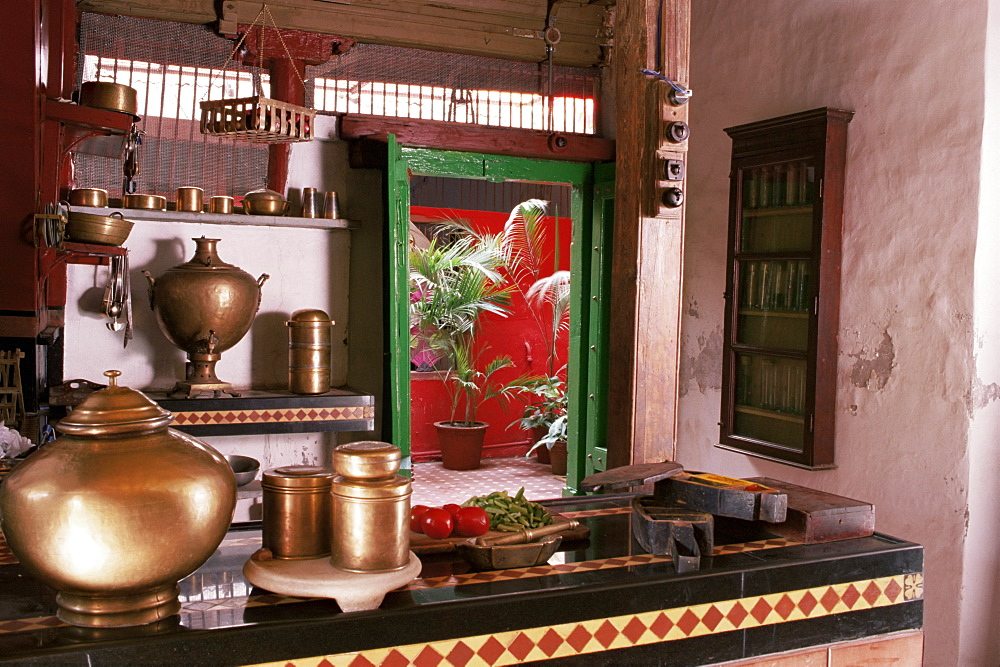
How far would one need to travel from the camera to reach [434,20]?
210 inches

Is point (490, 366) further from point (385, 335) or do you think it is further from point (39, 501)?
point (39, 501)

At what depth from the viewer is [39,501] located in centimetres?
144

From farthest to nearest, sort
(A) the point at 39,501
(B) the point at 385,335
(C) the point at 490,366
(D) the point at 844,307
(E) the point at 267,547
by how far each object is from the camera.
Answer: (C) the point at 490,366
(B) the point at 385,335
(D) the point at 844,307
(E) the point at 267,547
(A) the point at 39,501

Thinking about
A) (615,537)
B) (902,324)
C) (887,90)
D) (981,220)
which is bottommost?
(615,537)

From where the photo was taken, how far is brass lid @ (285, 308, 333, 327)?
471cm

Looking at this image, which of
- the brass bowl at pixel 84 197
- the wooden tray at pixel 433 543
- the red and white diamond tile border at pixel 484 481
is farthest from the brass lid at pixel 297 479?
the red and white diamond tile border at pixel 484 481

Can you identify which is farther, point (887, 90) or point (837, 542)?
point (887, 90)

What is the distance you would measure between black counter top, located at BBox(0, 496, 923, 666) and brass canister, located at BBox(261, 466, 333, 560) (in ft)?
0.36

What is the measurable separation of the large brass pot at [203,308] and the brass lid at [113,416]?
9.66 feet

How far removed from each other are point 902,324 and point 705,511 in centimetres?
198

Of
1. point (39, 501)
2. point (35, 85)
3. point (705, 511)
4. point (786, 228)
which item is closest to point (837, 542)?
point (705, 511)

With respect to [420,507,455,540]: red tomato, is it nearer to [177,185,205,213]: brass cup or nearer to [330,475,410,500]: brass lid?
[330,475,410,500]: brass lid

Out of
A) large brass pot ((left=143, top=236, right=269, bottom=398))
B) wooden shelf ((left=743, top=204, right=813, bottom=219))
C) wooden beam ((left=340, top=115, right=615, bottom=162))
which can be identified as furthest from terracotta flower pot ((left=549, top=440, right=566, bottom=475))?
large brass pot ((left=143, top=236, right=269, bottom=398))

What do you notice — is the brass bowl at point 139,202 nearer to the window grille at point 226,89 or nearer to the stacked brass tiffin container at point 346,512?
the window grille at point 226,89
